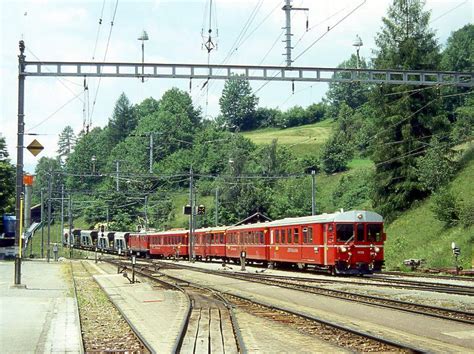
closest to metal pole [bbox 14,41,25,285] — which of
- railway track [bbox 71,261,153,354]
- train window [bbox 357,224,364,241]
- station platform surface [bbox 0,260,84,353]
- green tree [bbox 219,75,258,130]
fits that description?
station platform surface [bbox 0,260,84,353]

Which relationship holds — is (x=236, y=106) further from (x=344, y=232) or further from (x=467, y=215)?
(x=344, y=232)

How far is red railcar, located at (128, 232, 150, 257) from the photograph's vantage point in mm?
72812

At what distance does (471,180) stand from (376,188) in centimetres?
950

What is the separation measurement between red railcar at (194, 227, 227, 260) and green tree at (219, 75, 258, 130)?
102322 millimetres

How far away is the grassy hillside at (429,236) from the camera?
37.6 m

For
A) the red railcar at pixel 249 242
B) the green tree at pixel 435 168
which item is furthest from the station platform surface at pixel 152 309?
the green tree at pixel 435 168

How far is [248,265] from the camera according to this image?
1939 inches

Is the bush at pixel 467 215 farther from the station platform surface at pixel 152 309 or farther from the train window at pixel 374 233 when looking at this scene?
the station platform surface at pixel 152 309

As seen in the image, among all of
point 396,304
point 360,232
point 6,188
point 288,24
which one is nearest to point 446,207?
point 360,232

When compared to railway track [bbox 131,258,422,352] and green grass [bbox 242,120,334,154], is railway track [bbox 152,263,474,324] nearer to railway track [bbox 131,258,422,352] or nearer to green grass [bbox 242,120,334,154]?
railway track [bbox 131,258,422,352]

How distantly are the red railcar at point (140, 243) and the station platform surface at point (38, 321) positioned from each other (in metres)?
48.1

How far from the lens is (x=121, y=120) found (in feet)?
531

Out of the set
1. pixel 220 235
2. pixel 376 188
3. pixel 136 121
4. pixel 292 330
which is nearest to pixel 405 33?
pixel 376 188

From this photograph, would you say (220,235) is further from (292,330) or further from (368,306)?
(292,330)
